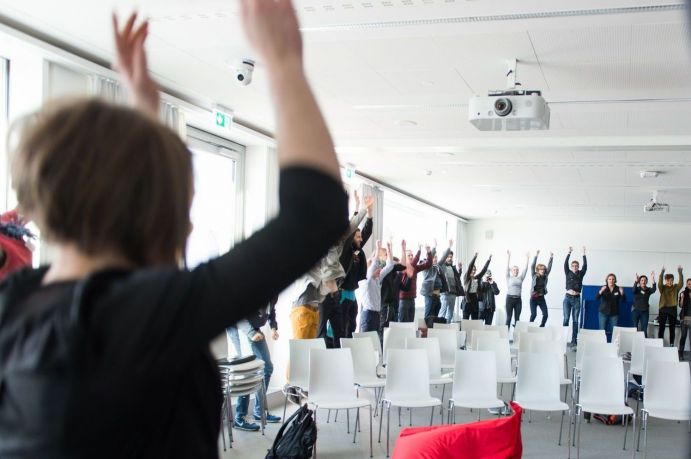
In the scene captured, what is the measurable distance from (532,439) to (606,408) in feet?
2.76

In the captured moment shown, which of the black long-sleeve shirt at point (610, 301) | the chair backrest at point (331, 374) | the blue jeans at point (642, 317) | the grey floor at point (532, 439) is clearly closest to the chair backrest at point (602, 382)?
the grey floor at point (532, 439)

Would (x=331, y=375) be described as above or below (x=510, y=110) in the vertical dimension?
below

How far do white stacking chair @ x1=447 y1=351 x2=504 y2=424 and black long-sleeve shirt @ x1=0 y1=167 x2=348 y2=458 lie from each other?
547 cm

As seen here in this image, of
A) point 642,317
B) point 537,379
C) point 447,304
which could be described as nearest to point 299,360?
point 537,379

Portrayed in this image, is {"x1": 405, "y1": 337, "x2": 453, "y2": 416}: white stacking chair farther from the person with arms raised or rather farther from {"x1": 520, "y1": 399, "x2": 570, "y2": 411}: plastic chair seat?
the person with arms raised

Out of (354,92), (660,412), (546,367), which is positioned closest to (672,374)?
(660,412)

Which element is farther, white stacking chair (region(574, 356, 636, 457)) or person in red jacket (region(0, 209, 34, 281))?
white stacking chair (region(574, 356, 636, 457))

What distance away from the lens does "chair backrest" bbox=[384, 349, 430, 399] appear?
5762 millimetres

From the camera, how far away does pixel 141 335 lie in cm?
60

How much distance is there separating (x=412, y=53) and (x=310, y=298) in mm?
2926

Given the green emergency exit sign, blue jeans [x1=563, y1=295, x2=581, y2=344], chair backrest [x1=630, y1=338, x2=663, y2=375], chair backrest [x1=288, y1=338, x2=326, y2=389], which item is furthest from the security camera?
blue jeans [x1=563, y1=295, x2=581, y2=344]

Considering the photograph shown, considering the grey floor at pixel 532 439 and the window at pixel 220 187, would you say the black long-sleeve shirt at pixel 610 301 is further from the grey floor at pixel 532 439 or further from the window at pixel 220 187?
the window at pixel 220 187

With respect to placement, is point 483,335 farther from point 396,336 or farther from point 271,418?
point 271,418

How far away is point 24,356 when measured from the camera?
63 cm
